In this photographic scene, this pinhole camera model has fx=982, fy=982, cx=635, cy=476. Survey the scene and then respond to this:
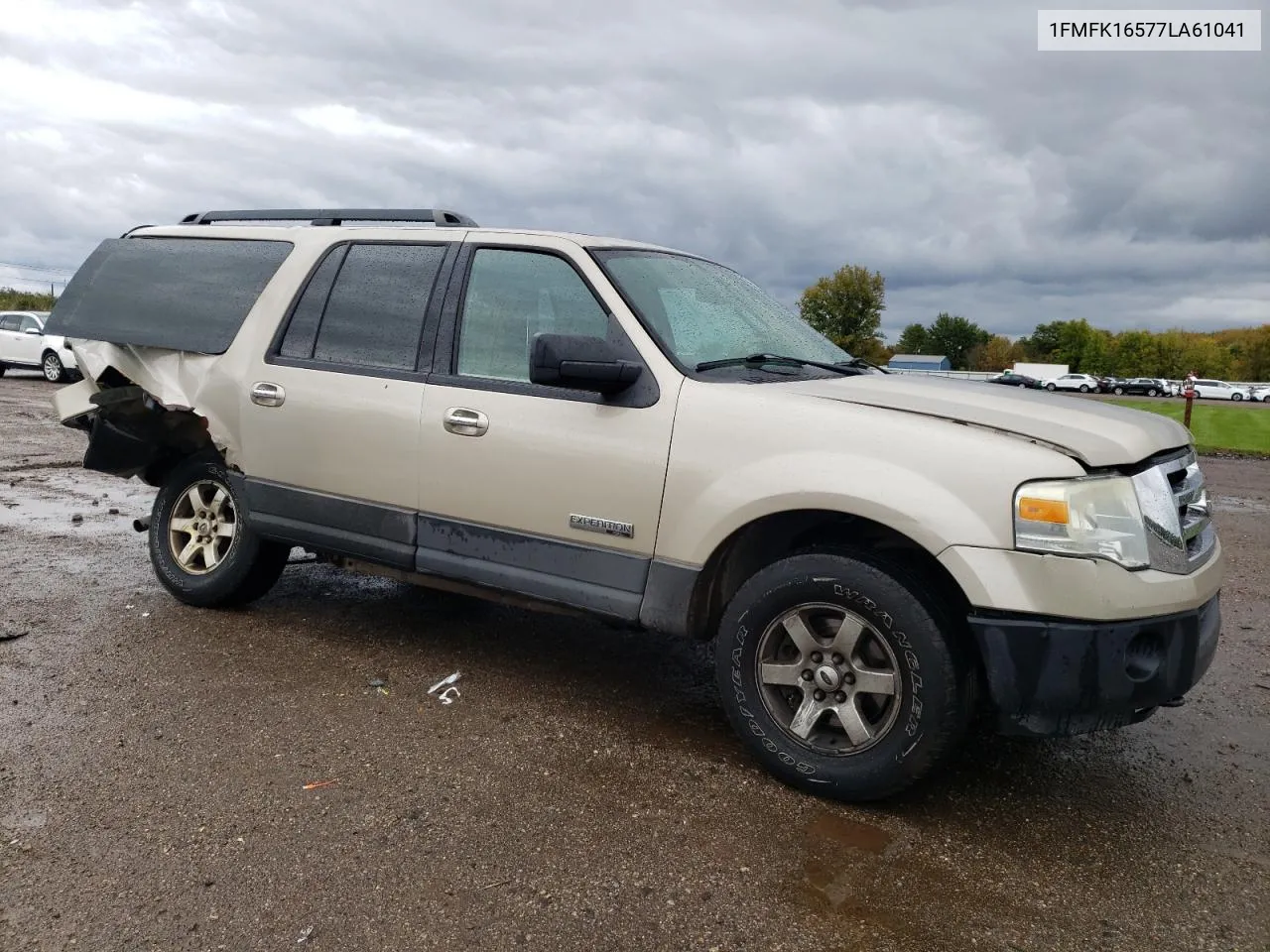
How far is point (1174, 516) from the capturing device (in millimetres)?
3197

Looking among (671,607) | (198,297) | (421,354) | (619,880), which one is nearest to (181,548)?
(198,297)

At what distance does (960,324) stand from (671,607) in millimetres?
150717

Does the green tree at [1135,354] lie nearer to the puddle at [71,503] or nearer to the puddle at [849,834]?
the puddle at [71,503]

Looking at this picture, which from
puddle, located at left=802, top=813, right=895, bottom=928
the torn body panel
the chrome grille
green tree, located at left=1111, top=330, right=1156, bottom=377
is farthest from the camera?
green tree, located at left=1111, top=330, right=1156, bottom=377

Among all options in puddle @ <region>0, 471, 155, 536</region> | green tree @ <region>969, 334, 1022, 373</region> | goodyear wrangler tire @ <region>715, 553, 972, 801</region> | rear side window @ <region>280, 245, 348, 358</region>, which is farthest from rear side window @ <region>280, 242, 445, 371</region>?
green tree @ <region>969, 334, 1022, 373</region>

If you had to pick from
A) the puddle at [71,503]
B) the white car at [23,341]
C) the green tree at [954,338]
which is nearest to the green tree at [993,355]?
the green tree at [954,338]

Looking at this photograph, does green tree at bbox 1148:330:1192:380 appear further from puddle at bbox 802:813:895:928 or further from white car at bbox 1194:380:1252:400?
puddle at bbox 802:813:895:928

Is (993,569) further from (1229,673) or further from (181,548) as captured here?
(181,548)

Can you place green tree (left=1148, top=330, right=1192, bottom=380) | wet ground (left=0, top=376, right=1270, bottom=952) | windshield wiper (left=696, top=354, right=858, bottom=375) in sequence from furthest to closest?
green tree (left=1148, top=330, right=1192, bottom=380)
windshield wiper (left=696, top=354, right=858, bottom=375)
wet ground (left=0, top=376, right=1270, bottom=952)

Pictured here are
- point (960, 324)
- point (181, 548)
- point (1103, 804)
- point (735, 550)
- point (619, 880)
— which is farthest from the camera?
point (960, 324)

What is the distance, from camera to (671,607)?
3.67 m

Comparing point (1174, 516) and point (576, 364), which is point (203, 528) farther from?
point (1174, 516)

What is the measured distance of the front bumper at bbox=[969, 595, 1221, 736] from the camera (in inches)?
118

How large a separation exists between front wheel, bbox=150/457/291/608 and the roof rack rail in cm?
137
